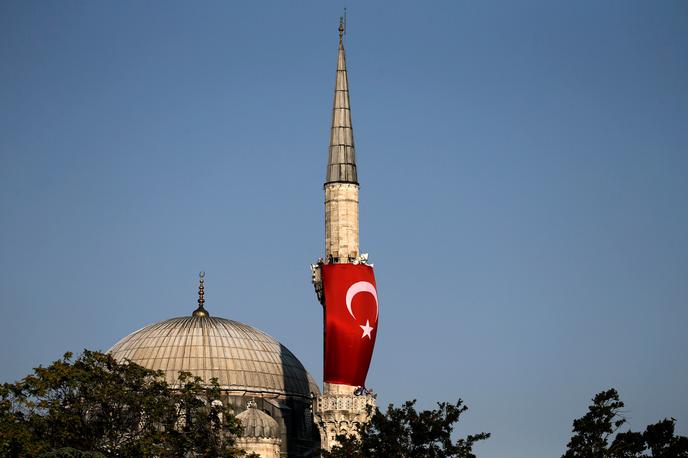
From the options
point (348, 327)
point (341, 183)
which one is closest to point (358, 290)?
point (348, 327)

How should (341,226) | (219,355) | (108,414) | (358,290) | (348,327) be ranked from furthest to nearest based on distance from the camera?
1. (219,355)
2. (341,226)
3. (358,290)
4. (348,327)
5. (108,414)

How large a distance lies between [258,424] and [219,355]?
859 cm

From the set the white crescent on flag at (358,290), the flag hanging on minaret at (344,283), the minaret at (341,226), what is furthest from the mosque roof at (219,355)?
the white crescent on flag at (358,290)

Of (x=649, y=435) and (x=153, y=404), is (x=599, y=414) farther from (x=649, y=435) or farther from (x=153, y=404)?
(x=153, y=404)

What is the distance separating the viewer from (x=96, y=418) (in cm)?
6775

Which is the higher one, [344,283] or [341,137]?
[341,137]

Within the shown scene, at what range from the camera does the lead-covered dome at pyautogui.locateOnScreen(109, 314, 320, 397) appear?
88250 mm

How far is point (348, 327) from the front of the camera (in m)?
79.4

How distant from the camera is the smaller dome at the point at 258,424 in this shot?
266 feet

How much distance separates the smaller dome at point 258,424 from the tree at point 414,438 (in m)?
10.9

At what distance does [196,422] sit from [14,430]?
6734mm

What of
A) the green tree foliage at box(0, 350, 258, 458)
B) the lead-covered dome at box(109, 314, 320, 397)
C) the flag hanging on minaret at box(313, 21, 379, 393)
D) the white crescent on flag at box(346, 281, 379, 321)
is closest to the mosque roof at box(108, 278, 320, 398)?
the lead-covered dome at box(109, 314, 320, 397)

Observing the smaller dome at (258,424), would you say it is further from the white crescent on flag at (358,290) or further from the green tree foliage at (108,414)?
the green tree foliage at (108,414)

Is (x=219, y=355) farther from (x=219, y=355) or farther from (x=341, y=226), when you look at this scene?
(x=341, y=226)
